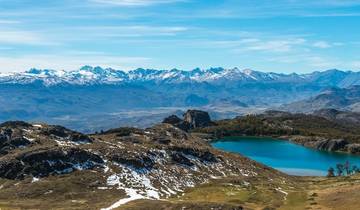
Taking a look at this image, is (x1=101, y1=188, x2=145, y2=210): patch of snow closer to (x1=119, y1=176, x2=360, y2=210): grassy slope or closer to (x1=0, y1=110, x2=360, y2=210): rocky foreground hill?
(x1=0, y1=110, x2=360, y2=210): rocky foreground hill

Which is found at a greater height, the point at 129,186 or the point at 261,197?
the point at 129,186

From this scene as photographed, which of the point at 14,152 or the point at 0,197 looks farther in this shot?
the point at 14,152

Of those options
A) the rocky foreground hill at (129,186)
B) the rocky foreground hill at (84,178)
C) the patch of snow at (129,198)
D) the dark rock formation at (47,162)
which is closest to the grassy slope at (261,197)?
the rocky foreground hill at (129,186)

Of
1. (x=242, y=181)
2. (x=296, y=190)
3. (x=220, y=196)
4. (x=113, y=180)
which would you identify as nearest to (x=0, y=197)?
(x=113, y=180)

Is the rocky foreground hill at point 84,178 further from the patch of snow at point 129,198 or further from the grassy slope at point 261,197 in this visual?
the grassy slope at point 261,197

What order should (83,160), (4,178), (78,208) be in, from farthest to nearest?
(83,160) → (4,178) → (78,208)

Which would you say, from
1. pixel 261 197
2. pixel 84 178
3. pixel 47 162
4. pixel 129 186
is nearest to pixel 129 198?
pixel 129 186

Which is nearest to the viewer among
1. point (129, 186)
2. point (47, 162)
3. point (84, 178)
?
point (129, 186)

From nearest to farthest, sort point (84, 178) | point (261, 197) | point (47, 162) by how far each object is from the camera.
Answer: point (261, 197) → point (84, 178) → point (47, 162)

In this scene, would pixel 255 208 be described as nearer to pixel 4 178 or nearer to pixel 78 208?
pixel 78 208

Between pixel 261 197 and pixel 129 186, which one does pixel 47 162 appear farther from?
pixel 261 197

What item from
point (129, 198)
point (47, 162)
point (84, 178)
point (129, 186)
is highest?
point (47, 162)
